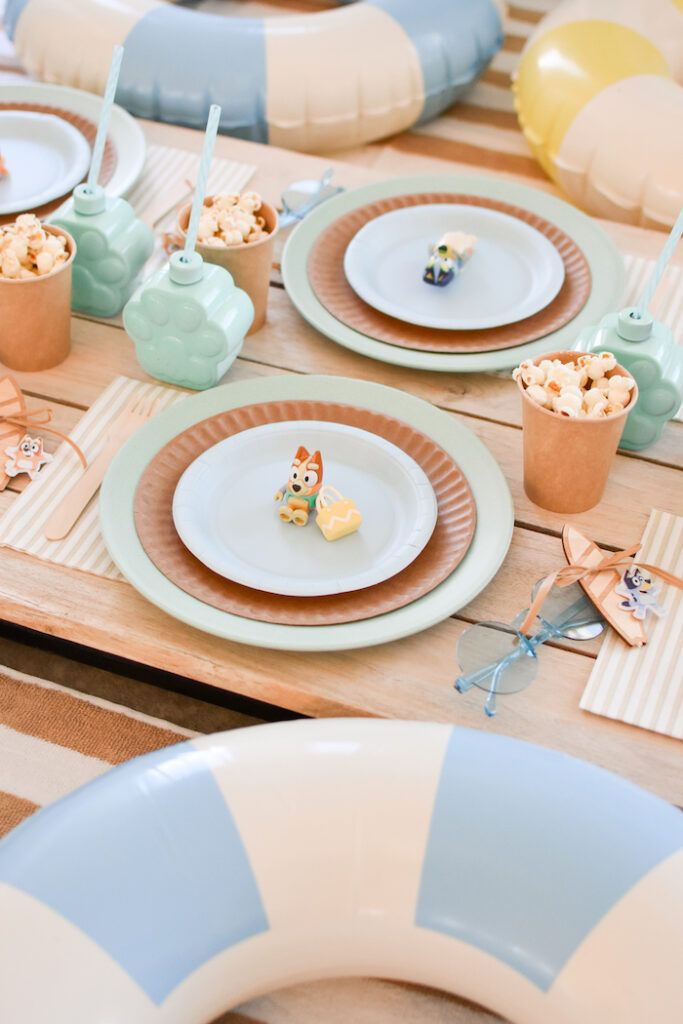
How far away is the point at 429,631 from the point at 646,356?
380 millimetres

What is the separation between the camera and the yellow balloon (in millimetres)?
1884

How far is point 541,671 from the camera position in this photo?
100cm

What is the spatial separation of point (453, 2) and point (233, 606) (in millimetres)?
1542

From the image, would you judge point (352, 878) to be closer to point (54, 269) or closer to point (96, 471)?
point (96, 471)

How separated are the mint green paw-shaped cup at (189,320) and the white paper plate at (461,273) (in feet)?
0.62

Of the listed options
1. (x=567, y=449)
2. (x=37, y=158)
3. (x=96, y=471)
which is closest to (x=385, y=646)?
(x=567, y=449)

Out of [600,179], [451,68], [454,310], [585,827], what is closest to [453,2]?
[451,68]

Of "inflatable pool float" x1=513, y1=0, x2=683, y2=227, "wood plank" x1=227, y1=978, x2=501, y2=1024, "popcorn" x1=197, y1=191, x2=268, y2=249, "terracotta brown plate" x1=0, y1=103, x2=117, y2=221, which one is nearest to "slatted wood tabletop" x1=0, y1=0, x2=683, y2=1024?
"wood plank" x1=227, y1=978, x2=501, y2=1024

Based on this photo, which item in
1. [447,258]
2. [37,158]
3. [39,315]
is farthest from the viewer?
[37,158]

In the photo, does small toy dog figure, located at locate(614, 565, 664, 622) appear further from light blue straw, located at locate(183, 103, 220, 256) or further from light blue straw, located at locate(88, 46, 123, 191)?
light blue straw, located at locate(88, 46, 123, 191)

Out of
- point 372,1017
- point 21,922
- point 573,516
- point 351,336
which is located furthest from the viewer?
point 351,336

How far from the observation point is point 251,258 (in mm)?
1305

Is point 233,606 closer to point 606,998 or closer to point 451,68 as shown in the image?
point 606,998

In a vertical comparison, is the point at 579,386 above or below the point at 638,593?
above
